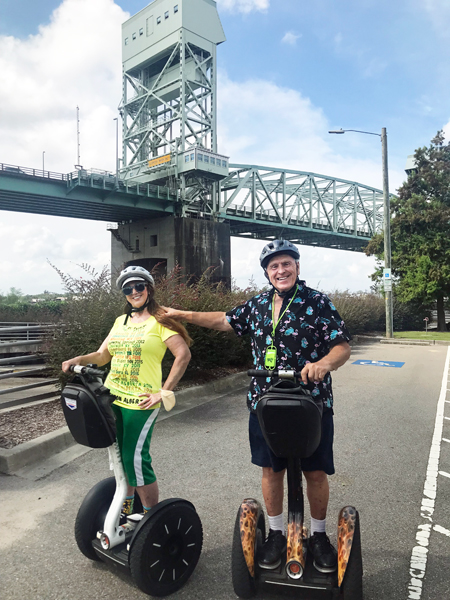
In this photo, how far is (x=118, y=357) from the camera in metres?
3.09

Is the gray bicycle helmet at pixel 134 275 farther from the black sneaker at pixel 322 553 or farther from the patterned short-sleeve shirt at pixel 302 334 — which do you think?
the black sneaker at pixel 322 553

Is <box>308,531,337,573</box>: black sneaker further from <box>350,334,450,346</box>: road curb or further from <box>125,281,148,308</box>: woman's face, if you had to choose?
<box>350,334,450,346</box>: road curb

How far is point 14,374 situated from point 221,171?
181ft

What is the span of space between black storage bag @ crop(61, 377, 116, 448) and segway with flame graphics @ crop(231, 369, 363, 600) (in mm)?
849

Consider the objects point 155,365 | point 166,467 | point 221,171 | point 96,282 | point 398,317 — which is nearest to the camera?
point 155,365

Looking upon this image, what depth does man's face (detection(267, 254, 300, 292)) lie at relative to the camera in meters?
2.79

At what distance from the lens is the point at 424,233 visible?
27.6 metres

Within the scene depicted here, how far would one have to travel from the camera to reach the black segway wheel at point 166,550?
8.48ft

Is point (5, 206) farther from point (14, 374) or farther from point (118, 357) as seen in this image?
point (118, 357)

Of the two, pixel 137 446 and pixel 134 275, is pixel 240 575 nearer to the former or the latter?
pixel 137 446

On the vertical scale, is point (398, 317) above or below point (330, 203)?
below

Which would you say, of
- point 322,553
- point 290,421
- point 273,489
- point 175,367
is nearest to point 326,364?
point 290,421

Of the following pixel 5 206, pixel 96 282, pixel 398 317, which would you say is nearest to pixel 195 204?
pixel 5 206

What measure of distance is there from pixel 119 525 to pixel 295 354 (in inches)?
58.8
